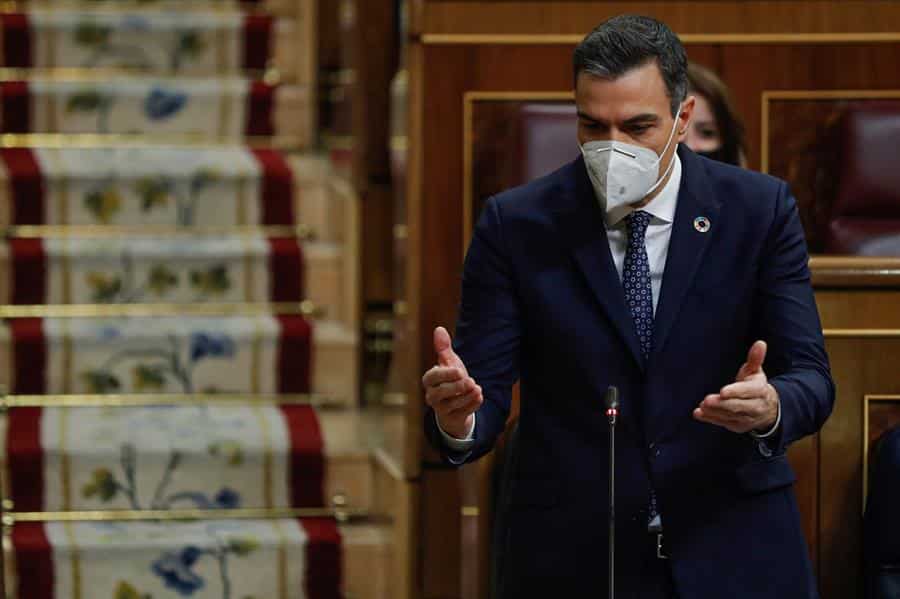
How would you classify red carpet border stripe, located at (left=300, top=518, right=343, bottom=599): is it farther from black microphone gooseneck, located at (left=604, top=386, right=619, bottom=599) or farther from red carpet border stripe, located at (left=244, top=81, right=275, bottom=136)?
black microphone gooseneck, located at (left=604, top=386, right=619, bottom=599)

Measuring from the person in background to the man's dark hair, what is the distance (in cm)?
105

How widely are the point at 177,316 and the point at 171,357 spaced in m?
0.16

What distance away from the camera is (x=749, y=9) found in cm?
305

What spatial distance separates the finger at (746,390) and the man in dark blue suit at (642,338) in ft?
0.45

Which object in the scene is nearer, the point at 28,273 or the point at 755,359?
the point at 755,359

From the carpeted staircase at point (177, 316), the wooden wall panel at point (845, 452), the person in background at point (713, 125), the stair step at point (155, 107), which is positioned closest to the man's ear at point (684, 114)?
the wooden wall panel at point (845, 452)

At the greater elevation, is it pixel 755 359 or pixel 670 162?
pixel 670 162


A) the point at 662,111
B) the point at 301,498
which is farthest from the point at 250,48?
the point at 662,111

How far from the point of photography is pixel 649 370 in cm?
174

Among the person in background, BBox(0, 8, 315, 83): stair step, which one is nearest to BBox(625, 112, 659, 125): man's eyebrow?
the person in background

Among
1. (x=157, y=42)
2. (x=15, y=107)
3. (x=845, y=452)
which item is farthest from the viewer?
(x=157, y=42)

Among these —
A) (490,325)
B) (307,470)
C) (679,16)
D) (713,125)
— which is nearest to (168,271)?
(307,470)

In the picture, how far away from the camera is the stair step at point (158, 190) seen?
3.86 metres

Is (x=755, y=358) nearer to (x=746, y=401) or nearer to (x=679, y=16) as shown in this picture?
(x=746, y=401)
